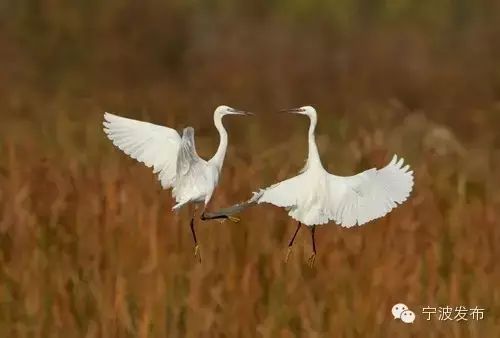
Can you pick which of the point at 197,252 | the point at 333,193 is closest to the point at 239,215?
the point at 197,252

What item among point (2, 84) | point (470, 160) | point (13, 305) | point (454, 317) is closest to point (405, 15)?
point (470, 160)

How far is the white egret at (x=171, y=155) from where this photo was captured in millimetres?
1015

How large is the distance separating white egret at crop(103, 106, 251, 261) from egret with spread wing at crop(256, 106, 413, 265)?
7 cm

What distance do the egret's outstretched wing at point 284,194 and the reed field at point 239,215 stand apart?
13cm

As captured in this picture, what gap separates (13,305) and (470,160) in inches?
29.3

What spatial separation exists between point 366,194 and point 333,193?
4 centimetres

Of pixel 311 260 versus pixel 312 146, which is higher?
pixel 312 146

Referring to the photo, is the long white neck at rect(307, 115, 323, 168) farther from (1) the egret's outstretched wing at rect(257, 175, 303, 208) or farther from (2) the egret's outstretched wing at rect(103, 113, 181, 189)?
(2) the egret's outstretched wing at rect(103, 113, 181, 189)

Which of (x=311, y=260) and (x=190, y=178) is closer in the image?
(x=190, y=178)

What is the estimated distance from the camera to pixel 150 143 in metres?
1.06

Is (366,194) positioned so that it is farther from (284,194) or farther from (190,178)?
(190,178)

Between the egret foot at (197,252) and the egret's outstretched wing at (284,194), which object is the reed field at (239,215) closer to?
the egret foot at (197,252)

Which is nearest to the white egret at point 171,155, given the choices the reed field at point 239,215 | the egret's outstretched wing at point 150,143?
the egret's outstretched wing at point 150,143

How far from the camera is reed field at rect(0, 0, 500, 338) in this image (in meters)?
1.14
